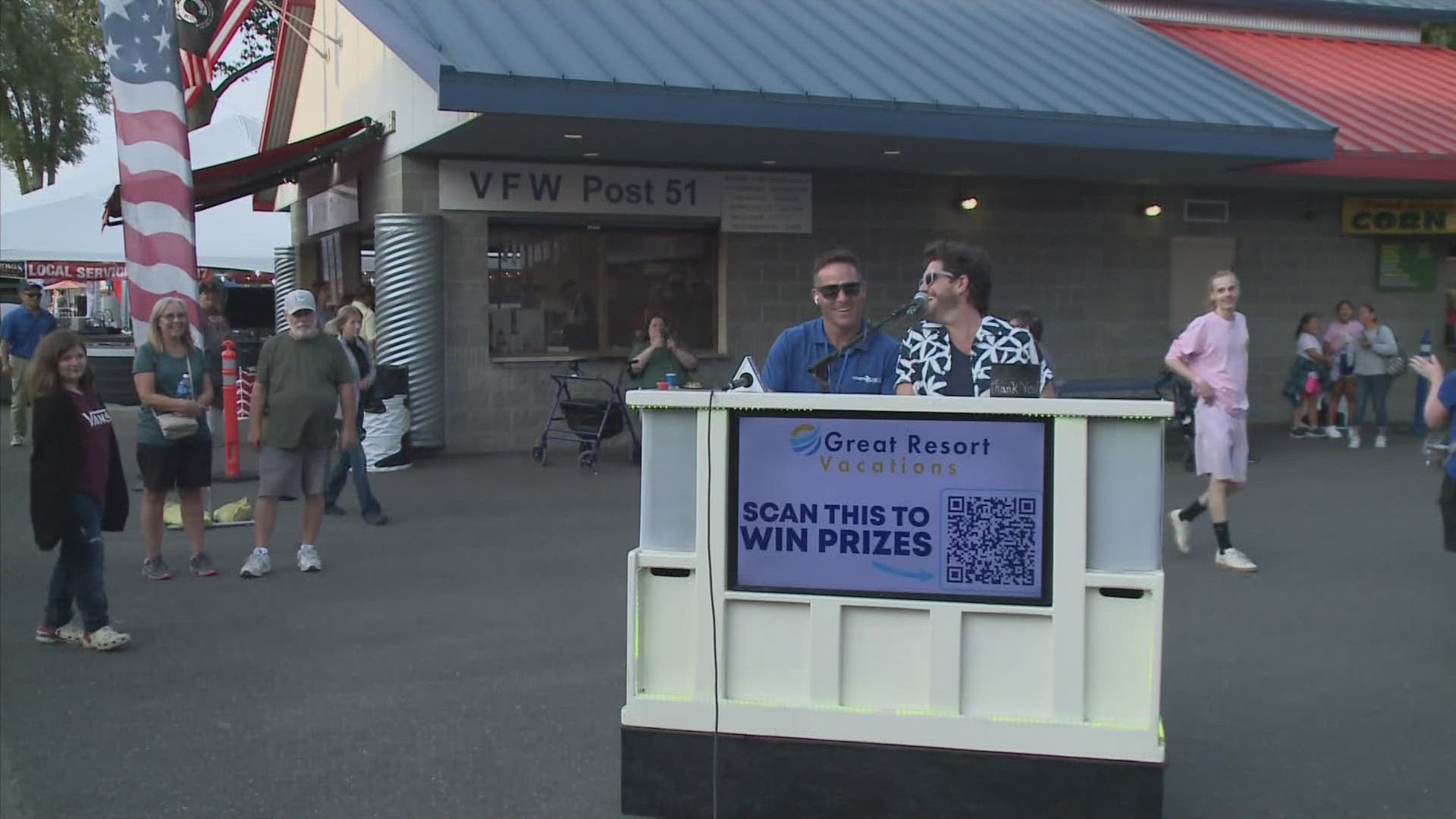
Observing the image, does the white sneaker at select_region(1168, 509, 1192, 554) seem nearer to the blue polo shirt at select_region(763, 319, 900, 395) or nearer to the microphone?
the blue polo shirt at select_region(763, 319, 900, 395)

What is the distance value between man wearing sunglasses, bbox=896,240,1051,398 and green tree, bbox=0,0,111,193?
105 feet

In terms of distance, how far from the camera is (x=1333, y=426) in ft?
55.7

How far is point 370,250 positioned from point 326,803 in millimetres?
15475

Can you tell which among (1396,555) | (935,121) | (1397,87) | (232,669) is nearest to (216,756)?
(232,669)

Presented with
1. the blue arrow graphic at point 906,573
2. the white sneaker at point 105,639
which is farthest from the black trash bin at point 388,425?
the blue arrow graphic at point 906,573

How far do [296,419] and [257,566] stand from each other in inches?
37.4

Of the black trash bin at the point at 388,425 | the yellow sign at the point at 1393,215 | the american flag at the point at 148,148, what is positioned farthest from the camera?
the yellow sign at the point at 1393,215

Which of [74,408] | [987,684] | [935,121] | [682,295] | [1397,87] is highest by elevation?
[1397,87]

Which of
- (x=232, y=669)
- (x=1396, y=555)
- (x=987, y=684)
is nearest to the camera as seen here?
(x=987, y=684)

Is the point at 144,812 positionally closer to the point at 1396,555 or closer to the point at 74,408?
the point at 74,408

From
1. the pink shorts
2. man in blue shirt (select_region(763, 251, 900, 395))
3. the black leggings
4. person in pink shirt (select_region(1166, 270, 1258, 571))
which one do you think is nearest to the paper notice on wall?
person in pink shirt (select_region(1166, 270, 1258, 571))

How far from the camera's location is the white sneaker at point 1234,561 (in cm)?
841

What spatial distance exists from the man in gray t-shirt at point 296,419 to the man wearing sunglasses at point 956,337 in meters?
4.75

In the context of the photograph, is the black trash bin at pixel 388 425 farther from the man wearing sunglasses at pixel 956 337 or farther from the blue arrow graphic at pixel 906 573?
the blue arrow graphic at pixel 906 573
